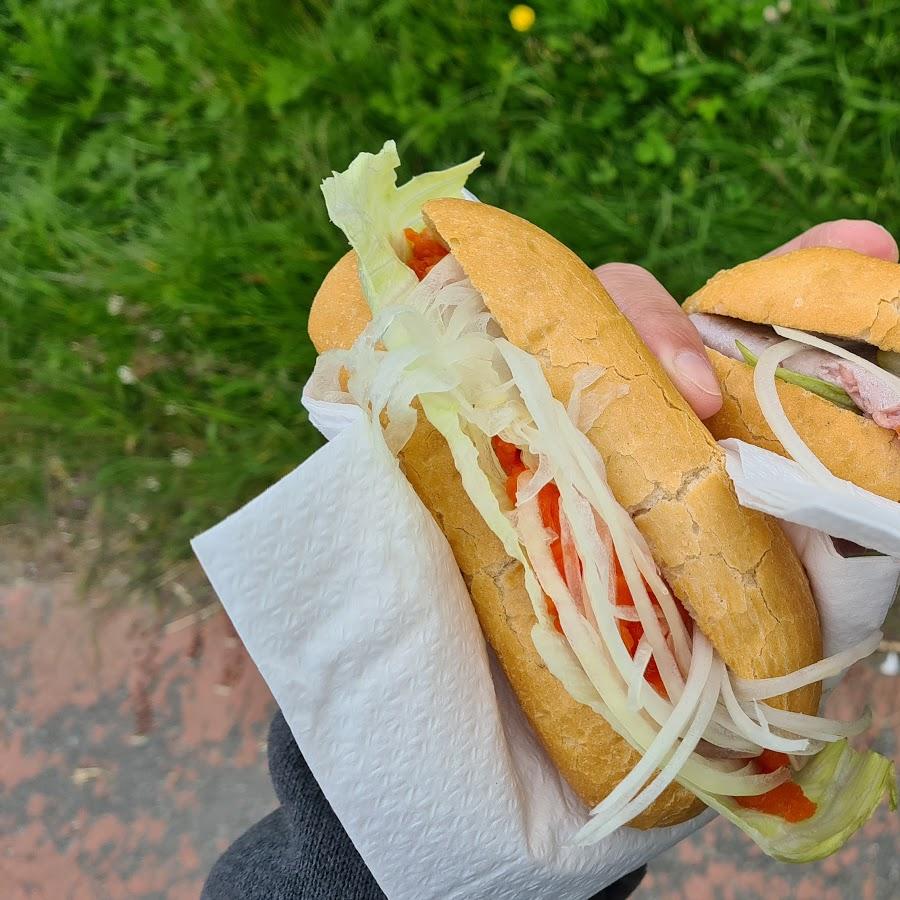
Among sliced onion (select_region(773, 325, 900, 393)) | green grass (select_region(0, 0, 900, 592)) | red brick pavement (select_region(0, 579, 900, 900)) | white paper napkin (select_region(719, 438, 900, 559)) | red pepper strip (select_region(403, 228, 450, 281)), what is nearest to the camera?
white paper napkin (select_region(719, 438, 900, 559))

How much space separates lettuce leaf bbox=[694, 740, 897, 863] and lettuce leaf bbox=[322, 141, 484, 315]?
956 mm

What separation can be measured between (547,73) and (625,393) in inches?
69.5

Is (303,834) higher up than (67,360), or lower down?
lower down

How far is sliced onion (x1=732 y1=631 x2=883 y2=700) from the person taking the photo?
1.34 meters

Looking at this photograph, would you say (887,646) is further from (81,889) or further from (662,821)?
(81,889)

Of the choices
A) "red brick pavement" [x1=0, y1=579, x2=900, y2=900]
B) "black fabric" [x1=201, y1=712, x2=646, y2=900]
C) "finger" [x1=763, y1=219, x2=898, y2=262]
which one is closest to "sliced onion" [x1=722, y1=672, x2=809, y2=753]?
"black fabric" [x1=201, y1=712, x2=646, y2=900]

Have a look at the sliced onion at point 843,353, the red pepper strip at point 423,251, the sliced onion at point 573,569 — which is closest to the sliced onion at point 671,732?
the sliced onion at point 573,569

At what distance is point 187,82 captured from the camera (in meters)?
2.89

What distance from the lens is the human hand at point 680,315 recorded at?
147 centimetres

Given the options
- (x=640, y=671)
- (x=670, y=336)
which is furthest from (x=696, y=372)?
(x=640, y=671)

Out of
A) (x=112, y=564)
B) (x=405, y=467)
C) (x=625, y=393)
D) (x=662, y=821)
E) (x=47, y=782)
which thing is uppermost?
(x=625, y=393)

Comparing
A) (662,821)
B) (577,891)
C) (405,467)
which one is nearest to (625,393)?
(405,467)

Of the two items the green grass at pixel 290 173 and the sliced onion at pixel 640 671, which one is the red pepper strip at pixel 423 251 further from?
the green grass at pixel 290 173

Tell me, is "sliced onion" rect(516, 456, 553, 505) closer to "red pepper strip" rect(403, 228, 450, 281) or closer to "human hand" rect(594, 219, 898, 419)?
"human hand" rect(594, 219, 898, 419)
